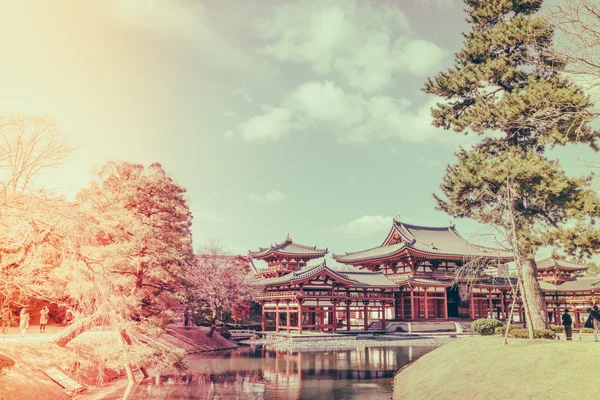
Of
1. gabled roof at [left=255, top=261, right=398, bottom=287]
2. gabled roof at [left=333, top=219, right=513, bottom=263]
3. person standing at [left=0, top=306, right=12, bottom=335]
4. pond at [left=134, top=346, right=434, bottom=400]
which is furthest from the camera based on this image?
gabled roof at [left=333, top=219, right=513, bottom=263]

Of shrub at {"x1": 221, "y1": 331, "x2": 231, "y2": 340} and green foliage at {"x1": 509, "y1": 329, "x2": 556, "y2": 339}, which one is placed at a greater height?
green foliage at {"x1": 509, "y1": 329, "x2": 556, "y2": 339}

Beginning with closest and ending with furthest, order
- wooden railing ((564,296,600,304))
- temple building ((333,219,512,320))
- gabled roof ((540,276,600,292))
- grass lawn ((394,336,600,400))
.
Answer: grass lawn ((394,336,600,400)) < temple building ((333,219,512,320)) < gabled roof ((540,276,600,292)) < wooden railing ((564,296,600,304))

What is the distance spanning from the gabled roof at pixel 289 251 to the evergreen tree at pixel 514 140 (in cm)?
2964

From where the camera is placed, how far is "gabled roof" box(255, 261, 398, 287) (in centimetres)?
3546

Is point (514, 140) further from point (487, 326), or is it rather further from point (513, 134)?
point (487, 326)

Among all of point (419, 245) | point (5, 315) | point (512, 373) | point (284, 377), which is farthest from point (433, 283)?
point (5, 315)

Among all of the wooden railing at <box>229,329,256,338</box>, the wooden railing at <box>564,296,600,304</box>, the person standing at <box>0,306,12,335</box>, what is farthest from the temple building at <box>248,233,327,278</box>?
the person standing at <box>0,306,12,335</box>

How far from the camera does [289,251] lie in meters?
50.4

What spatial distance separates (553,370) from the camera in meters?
10.7

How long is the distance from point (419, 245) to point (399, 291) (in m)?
5.55

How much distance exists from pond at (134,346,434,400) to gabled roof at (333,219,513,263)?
1469cm

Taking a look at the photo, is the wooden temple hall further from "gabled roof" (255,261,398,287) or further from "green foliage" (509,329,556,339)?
"green foliage" (509,329,556,339)

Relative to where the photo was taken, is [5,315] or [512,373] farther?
[512,373]

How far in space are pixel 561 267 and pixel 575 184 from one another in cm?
4237
